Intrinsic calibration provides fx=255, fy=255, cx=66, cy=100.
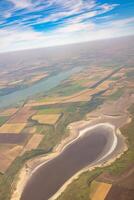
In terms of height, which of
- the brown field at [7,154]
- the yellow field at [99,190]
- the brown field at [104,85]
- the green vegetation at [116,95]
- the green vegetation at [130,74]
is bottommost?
the green vegetation at [130,74]

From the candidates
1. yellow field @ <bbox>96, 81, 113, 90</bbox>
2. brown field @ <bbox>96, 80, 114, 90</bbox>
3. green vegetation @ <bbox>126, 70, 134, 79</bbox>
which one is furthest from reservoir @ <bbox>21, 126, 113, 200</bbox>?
green vegetation @ <bbox>126, 70, 134, 79</bbox>

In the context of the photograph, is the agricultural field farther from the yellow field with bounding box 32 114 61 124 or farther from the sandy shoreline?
the sandy shoreline

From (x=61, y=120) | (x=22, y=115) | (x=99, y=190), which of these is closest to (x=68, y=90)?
(x=22, y=115)

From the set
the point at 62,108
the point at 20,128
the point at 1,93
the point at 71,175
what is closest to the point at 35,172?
the point at 71,175

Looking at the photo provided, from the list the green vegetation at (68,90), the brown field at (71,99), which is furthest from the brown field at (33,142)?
the green vegetation at (68,90)

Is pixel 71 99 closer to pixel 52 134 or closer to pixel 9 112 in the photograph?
pixel 9 112

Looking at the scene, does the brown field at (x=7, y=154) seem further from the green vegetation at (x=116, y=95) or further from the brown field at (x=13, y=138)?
the green vegetation at (x=116, y=95)

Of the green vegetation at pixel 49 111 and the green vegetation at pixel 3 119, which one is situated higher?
the green vegetation at pixel 3 119

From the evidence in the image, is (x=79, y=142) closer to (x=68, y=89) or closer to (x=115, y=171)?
(x=115, y=171)
